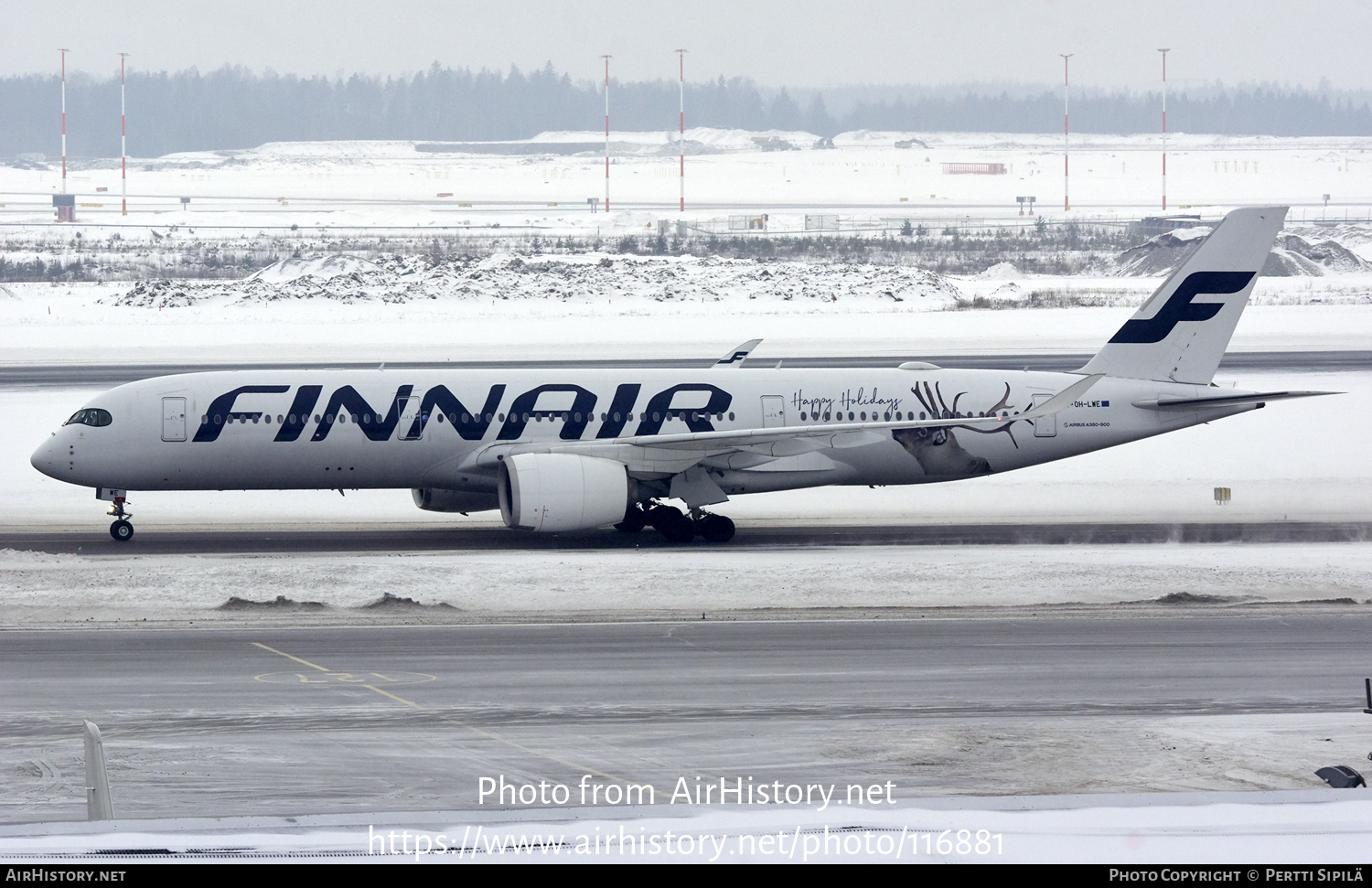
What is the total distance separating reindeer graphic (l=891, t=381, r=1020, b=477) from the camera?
32.0 meters

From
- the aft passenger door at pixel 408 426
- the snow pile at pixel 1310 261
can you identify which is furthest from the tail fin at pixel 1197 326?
the snow pile at pixel 1310 261

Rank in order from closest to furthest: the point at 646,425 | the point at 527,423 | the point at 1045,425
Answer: the point at 527,423 < the point at 646,425 < the point at 1045,425

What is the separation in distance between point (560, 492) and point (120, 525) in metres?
9.65

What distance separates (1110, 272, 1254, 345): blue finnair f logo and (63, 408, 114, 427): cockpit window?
72.5 feet

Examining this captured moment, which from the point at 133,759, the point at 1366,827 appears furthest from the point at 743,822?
the point at 133,759

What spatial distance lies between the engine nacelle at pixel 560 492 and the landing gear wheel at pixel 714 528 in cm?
225

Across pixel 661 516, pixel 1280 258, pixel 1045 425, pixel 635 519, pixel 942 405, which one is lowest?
pixel 635 519

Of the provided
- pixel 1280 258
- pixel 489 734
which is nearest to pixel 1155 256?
pixel 1280 258

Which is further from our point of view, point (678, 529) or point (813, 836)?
point (678, 529)

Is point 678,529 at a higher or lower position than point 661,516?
lower

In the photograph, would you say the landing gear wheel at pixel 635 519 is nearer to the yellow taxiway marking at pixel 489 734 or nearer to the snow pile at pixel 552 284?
the yellow taxiway marking at pixel 489 734

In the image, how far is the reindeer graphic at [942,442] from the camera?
32.0 m

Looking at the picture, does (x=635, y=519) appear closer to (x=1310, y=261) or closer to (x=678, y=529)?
(x=678, y=529)

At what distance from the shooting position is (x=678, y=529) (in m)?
31.1
